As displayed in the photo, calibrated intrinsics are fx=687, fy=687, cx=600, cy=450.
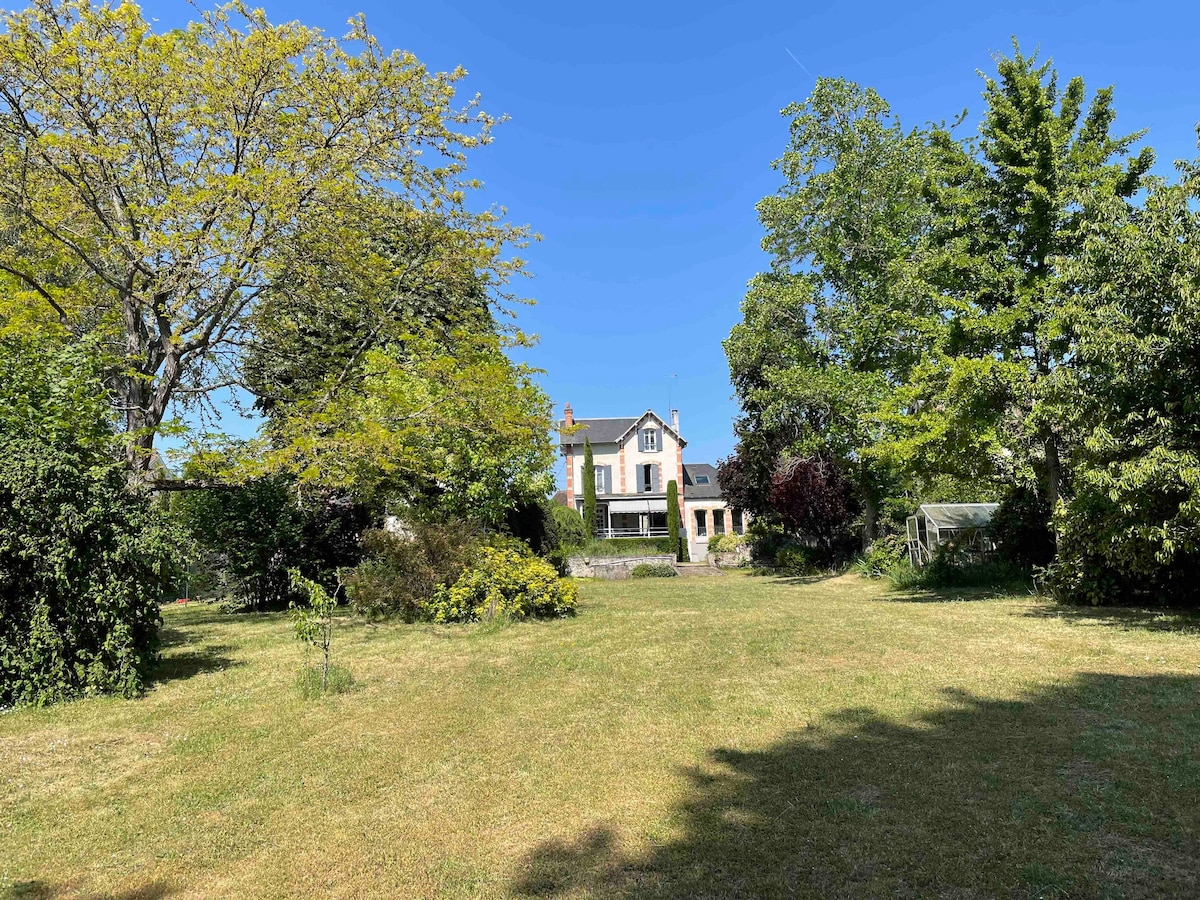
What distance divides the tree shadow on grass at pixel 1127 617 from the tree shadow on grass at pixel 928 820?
18.8 feet

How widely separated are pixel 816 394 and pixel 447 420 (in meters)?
13.2

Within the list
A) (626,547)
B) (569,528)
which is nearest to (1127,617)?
(569,528)

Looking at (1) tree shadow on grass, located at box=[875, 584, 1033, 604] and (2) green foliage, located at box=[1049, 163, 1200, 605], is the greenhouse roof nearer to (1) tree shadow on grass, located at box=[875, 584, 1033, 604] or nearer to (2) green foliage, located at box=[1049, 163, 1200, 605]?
(1) tree shadow on grass, located at box=[875, 584, 1033, 604]

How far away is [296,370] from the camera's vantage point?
595 inches

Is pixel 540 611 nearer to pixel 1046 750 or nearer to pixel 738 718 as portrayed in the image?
pixel 738 718

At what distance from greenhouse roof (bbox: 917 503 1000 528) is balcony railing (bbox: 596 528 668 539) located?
21999mm

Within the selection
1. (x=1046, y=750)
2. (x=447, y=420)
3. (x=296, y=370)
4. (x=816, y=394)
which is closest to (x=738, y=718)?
(x=1046, y=750)

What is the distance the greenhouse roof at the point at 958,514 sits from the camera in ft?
68.2

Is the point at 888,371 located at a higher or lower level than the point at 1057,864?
higher

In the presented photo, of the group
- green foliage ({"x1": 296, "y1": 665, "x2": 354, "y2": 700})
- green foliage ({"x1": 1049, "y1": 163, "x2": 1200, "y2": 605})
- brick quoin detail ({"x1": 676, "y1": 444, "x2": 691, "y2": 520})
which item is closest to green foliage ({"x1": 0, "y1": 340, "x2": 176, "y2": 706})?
green foliage ({"x1": 296, "y1": 665, "x2": 354, "y2": 700})

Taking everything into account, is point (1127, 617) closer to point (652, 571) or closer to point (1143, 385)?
point (1143, 385)

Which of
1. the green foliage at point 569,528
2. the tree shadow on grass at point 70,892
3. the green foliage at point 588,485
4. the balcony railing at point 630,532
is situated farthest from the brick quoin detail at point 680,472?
the tree shadow on grass at point 70,892

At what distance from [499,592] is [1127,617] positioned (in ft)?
35.5

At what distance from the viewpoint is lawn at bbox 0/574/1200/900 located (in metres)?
3.42
